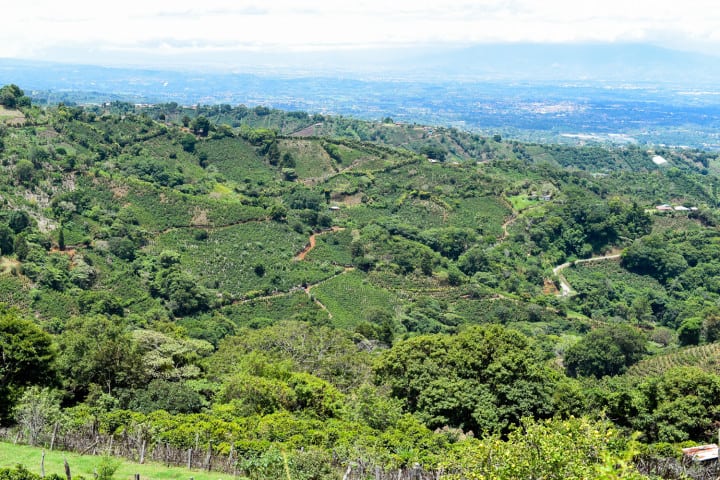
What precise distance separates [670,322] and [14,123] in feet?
217

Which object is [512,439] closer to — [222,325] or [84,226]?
[222,325]

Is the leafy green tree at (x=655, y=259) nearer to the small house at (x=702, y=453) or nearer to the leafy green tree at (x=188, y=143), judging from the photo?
the small house at (x=702, y=453)

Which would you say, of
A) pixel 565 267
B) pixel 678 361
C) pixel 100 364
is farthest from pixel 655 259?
pixel 100 364

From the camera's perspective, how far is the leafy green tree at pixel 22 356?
74.5ft

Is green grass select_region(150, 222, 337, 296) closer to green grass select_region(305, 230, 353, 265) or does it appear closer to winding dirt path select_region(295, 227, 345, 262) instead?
winding dirt path select_region(295, 227, 345, 262)

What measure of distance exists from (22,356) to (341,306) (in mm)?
28990

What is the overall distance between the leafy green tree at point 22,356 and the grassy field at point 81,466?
514 cm

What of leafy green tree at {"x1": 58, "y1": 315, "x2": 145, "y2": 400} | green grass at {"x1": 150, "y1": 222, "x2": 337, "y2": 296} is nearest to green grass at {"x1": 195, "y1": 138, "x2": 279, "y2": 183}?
green grass at {"x1": 150, "y1": 222, "x2": 337, "y2": 296}

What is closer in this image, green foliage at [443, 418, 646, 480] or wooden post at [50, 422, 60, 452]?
green foliage at [443, 418, 646, 480]

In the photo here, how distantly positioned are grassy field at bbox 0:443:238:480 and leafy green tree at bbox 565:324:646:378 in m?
29.0

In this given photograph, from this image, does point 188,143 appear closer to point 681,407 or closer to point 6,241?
point 6,241

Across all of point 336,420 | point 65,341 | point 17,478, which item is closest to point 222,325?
point 65,341

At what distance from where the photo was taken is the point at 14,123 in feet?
210

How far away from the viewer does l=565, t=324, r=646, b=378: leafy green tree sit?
39875 millimetres
